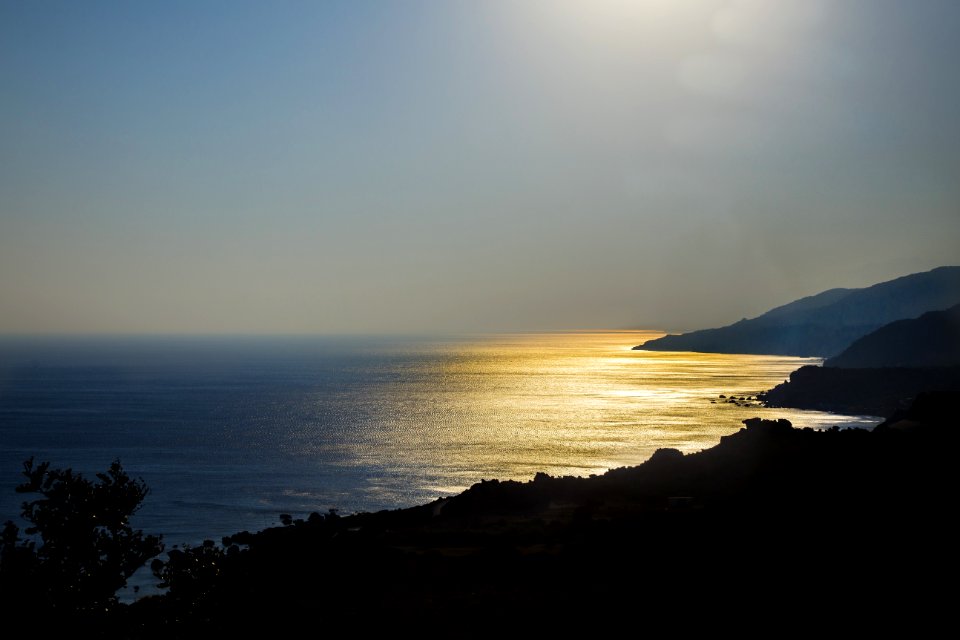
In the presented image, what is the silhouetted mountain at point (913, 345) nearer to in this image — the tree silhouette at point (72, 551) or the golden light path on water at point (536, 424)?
the golden light path on water at point (536, 424)

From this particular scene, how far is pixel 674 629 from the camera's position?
2091 cm

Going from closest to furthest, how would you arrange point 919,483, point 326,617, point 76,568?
point 76,568 < point 326,617 < point 919,483

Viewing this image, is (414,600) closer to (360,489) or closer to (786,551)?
(786,551)

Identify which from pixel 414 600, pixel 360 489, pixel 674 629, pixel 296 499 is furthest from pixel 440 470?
pixel 674 629

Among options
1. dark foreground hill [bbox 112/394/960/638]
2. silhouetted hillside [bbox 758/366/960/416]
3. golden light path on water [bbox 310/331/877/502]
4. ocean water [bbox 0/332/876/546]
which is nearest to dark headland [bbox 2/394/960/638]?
dark foreground hill [bbox 112/394/960/638]

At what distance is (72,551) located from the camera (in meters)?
11.3

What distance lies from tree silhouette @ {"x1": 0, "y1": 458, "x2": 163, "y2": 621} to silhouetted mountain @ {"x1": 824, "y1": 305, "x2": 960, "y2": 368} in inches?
5953

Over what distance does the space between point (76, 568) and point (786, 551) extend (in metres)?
20.1

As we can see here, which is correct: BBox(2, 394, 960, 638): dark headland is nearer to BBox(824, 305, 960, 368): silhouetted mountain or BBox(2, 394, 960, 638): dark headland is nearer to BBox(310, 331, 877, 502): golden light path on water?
BBox(310, 331, 877, 502): golden light path on water

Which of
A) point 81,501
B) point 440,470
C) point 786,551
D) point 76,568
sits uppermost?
point 81,501

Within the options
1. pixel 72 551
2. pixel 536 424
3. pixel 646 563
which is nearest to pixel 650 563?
pixel 646 563

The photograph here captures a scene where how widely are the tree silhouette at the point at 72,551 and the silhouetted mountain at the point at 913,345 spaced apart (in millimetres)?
151212

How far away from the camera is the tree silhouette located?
34.9 feet

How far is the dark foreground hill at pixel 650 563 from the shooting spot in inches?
817
